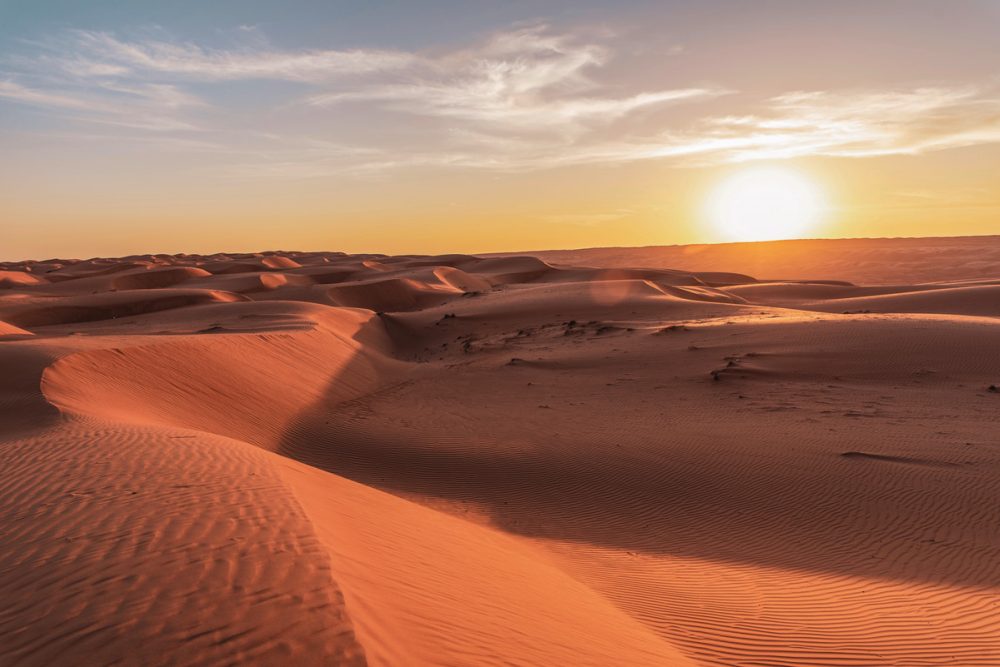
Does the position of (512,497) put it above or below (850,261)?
below

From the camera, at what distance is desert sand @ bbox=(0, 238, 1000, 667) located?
374 cm

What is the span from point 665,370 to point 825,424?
4.86 m

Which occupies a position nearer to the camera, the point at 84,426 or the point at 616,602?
the point at 616,602

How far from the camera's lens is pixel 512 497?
9.34 metres

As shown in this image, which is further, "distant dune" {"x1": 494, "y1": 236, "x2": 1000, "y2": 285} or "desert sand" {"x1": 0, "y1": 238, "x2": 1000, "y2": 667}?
"distant dune" {"x1": 494, "y1": 236, "x2": 1000, "y2": 285}

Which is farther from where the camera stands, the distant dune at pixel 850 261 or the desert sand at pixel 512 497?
the distant dune at pixel 850 261

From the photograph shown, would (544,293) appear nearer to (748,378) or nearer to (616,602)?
(748,378)

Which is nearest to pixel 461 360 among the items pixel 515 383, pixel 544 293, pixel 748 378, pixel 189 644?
pixel 515 383

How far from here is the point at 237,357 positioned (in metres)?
15.0

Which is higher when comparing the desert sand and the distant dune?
the distant dune

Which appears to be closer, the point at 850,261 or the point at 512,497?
the point at 512,497

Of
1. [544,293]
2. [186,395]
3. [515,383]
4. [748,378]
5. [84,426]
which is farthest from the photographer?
[544,293]

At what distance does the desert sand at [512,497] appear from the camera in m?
3.74

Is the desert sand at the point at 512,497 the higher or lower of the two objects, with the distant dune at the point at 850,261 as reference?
lower
